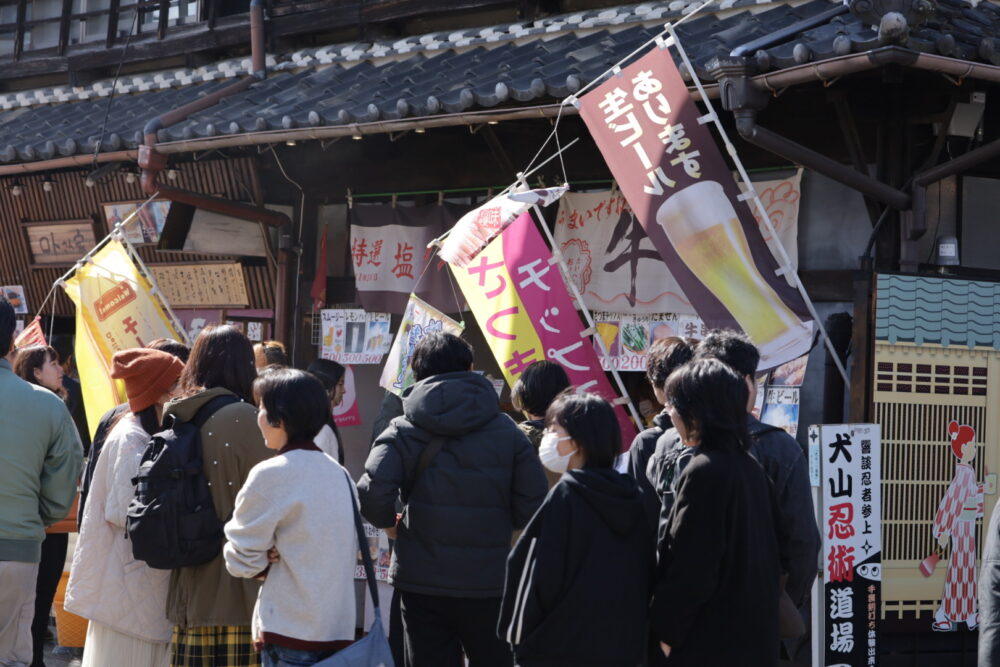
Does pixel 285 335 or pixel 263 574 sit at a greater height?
pixel 285 335

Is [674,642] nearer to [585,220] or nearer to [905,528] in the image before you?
[905,528]

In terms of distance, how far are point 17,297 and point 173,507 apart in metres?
8.72

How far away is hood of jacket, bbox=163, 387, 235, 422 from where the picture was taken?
17.0 ft

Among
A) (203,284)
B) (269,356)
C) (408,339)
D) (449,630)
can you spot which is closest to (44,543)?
(269,356)

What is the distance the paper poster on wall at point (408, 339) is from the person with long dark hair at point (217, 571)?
2434 mm

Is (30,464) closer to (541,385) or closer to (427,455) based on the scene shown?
(427,455)

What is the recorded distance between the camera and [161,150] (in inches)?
367

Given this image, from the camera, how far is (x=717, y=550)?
4059 mm

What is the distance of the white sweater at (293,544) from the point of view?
4.56 metres

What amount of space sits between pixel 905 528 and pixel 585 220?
3226 millimetres

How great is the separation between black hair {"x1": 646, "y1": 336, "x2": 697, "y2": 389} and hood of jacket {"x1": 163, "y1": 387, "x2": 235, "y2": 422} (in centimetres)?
212

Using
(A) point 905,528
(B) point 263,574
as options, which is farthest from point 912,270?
(B) point 263,574

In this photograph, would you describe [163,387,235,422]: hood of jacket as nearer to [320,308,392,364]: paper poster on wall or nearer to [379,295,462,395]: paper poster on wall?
[379,295,462,395]: paper poster on wall

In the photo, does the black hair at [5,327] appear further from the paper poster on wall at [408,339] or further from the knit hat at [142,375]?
the paper poster on wall at [408,339]
